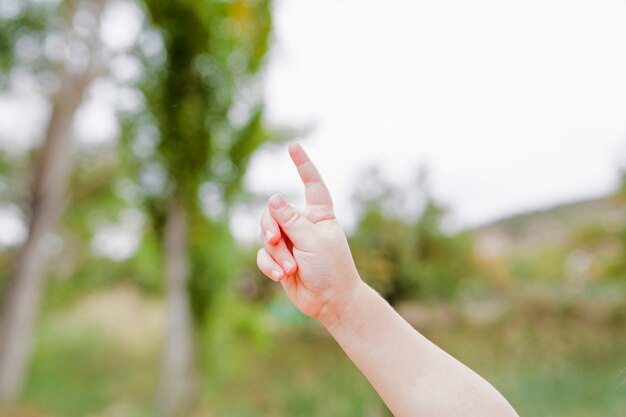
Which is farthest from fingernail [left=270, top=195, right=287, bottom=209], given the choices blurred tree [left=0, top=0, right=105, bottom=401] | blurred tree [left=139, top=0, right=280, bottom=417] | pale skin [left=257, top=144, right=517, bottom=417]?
blurred tree [left=0, top=0, right=105, bottom=401]

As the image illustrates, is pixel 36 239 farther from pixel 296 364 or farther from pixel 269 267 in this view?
pixel 269 267

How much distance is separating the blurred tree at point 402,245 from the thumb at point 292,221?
3.86 m

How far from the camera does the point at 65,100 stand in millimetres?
5449

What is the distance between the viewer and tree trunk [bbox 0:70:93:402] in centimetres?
524

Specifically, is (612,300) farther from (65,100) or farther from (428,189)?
(65,100)

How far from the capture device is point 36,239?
532cm

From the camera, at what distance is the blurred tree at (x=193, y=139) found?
4.69m

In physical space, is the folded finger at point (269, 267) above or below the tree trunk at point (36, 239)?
below

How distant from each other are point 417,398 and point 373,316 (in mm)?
146

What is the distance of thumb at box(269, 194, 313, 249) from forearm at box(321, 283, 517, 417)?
5.1 inches

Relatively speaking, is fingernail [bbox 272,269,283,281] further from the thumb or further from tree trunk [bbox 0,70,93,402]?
tree trunk [bbox 0,70,93,402]

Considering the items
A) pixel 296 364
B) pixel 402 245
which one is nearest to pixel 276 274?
pixel 402 245

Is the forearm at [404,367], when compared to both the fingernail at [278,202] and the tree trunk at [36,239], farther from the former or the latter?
the tree trunk at [36,239]

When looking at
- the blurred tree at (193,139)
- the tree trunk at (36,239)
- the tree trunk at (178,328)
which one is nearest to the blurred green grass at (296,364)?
the tree trunk at (178,328)
